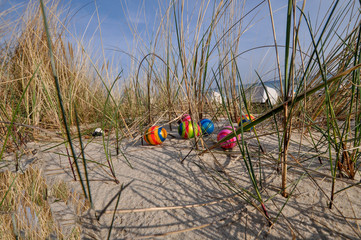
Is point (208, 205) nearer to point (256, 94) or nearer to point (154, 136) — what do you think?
point (154, 136)

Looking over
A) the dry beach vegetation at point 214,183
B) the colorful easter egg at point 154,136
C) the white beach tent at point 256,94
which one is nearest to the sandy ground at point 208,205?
the dry beach vegetation at point 214,183

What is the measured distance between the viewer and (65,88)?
203 cm

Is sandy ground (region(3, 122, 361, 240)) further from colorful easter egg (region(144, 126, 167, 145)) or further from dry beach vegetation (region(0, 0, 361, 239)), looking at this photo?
colorful easter egg (region(144, 126, 167, 145))

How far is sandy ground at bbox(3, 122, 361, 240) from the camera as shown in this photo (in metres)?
0.64

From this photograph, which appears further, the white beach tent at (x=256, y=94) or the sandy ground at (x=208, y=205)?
the white beach tent at (x=256, y=94)

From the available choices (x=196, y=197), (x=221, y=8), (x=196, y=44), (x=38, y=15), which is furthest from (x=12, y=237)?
(x=38, y=15)

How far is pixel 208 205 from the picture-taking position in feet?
2.57

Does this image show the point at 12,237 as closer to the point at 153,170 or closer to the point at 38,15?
the point at 153,170

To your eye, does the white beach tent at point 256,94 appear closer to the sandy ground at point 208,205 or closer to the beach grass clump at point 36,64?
the sandy ground at point 208,205

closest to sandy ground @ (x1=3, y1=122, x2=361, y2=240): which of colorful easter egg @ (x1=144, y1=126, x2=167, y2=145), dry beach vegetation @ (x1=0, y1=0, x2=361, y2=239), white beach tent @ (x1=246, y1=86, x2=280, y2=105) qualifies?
dry beach vegetation @ (x1=0, y1=0, x2=361, y2=239)

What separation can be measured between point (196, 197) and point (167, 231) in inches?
7.9

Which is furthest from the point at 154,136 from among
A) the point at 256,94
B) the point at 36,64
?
the point at 256,94

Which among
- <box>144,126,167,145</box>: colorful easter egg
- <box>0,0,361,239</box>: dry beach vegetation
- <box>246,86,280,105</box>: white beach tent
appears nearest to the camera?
<box>0,0,361,239</box>: dry beach vegetation

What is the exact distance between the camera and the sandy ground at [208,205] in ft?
2.10
